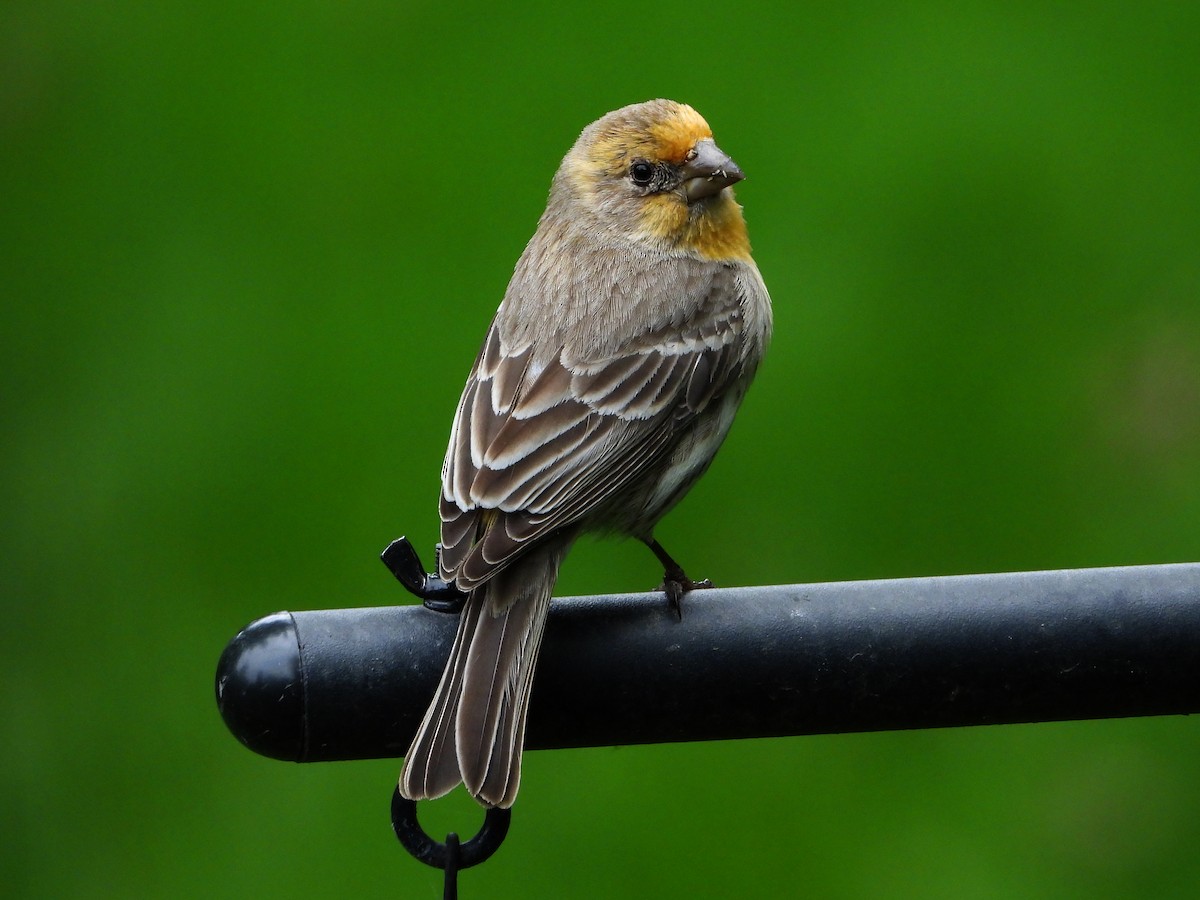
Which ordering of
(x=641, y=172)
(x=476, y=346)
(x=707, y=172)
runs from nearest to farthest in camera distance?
(x=707, y=172) → (x=641, y=172) → (x=476, y=346)

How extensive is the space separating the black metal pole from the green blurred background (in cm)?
263

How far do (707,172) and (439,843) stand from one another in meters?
2.10

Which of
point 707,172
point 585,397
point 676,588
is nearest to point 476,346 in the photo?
point 707,172

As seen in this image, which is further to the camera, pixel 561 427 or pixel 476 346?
pixel 476 346

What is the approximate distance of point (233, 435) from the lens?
6227mm

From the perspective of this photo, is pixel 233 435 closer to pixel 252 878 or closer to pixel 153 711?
pixel 153 711

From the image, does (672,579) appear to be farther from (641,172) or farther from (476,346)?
(476,346)

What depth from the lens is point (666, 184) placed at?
4.37 meters

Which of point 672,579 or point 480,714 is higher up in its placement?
point 480,714

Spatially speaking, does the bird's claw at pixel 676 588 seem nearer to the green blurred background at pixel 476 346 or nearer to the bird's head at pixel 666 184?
the bird's head at pixel 666 184

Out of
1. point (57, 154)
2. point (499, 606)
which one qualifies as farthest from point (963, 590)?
point (57, 154)

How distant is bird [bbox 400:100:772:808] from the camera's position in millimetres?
2928

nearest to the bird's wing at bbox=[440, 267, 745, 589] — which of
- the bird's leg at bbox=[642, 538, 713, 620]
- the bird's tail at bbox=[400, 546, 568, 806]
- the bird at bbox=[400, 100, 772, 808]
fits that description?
the bird at bbox=[400, 100, 772, 808]

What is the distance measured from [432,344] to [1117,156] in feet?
8.57
